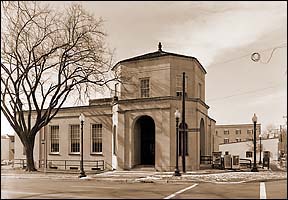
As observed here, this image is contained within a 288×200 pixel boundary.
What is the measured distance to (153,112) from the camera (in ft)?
71.4

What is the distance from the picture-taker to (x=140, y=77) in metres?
21.6

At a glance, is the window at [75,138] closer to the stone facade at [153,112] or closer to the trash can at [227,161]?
the stone facade at [153,112]

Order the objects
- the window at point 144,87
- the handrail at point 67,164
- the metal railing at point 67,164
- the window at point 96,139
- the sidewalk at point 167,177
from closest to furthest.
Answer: the sidewalk at point 167,177 < the metal railing at point 67,164 < the handrail at point 67,164 < the window at point 96,139 < the window at point 144,87

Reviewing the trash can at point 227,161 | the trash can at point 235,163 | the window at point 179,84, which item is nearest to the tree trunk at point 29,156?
the window at point 179,84

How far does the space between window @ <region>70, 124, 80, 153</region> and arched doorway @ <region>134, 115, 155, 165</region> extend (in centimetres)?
313

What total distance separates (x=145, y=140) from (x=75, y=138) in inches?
158

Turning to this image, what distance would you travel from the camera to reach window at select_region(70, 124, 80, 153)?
64.2 feet

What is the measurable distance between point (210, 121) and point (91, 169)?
16.1ft

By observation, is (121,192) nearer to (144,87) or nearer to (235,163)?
(144,87)

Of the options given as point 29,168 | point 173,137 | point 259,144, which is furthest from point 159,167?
point 29,168

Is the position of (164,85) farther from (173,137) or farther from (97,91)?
(97,91)

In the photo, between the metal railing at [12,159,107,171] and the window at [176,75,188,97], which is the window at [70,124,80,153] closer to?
the metal railing at [12,159,107,171]

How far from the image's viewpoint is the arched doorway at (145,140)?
2234 centimetres

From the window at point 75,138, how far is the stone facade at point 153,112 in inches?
21.6
